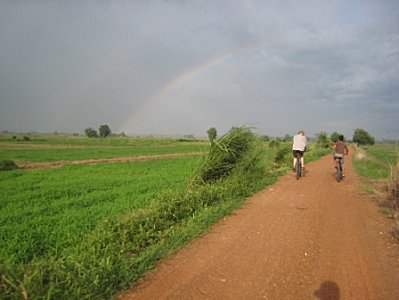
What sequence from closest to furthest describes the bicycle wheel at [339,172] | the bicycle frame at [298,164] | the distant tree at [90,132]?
the bicycle wheel at [339,172] → the bicycle frame at [298,164] → the distant tree at [90,132]

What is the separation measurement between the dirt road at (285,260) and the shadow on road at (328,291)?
12 mm

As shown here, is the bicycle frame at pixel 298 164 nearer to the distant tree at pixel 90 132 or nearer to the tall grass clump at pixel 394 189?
the tall grass clump at pixel 394 189

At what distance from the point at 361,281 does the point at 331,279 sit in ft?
1.26

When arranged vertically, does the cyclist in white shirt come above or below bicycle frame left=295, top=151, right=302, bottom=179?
above

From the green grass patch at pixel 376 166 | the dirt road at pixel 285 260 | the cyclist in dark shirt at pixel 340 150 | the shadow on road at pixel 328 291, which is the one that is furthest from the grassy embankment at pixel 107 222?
the green grass patch at pixel 376 166

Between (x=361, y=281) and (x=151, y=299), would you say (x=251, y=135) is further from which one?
(x=151, y=299)

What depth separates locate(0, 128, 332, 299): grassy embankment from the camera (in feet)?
11.3

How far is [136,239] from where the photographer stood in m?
5.03

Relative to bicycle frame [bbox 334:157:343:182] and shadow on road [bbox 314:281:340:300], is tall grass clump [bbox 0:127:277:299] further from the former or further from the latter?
bicycle frame [bbox 334:157:343:182]

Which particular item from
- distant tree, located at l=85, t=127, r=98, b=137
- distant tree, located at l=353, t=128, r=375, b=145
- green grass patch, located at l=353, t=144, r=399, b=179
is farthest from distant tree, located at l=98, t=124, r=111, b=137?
green grass patch, located at l=353, t=144, r=399, b=179

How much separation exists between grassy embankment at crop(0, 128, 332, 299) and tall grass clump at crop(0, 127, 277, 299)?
0.01 metres

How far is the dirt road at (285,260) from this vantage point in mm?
3492

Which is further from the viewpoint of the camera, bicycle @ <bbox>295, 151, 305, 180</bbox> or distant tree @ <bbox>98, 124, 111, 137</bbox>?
distant tree @ <bbox>98, 124, 111, 137</bbox>

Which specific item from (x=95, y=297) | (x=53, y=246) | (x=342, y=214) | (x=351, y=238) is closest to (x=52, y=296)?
(x=95, y=297)
